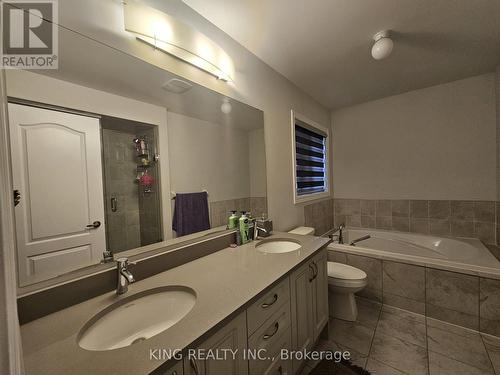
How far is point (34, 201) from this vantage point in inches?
29.7

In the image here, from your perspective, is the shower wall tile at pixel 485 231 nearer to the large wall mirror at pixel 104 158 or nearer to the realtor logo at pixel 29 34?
the large wall mirror at pixel 104 158

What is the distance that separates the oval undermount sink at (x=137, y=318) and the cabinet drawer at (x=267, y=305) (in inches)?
10.1

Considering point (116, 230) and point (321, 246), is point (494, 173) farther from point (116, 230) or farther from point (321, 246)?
point (116, 230)

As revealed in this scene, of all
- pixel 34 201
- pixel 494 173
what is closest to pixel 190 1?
pixel 34 201

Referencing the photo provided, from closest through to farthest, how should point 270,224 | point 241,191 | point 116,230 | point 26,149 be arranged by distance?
point 26,149, point 116,230, point 241,191, point 270,224

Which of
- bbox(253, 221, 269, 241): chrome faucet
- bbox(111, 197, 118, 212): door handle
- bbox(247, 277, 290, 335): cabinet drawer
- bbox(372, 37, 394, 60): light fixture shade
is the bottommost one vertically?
bbox(247, 277, 290, 335): cabinet drawer

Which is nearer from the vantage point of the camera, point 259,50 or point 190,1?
point 190,1

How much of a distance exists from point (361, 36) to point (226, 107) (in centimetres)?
119

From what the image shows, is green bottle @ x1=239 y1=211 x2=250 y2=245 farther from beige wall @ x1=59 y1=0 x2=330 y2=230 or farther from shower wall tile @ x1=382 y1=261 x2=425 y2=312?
shower wall tile @ x1=382 y1=261 x2=425 y2=312

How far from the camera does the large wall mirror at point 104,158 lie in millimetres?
751

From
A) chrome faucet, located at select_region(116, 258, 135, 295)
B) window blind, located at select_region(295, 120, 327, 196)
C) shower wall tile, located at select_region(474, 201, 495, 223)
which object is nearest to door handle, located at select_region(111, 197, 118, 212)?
chrome faucet, located at select_region(116, 258, 135, 295)

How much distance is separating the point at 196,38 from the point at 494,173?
10.6 ft

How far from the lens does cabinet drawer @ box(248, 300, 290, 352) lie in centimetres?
88

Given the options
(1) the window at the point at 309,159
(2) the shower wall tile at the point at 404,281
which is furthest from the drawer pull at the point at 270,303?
(2) the shower wall tile at the point at 404,281
